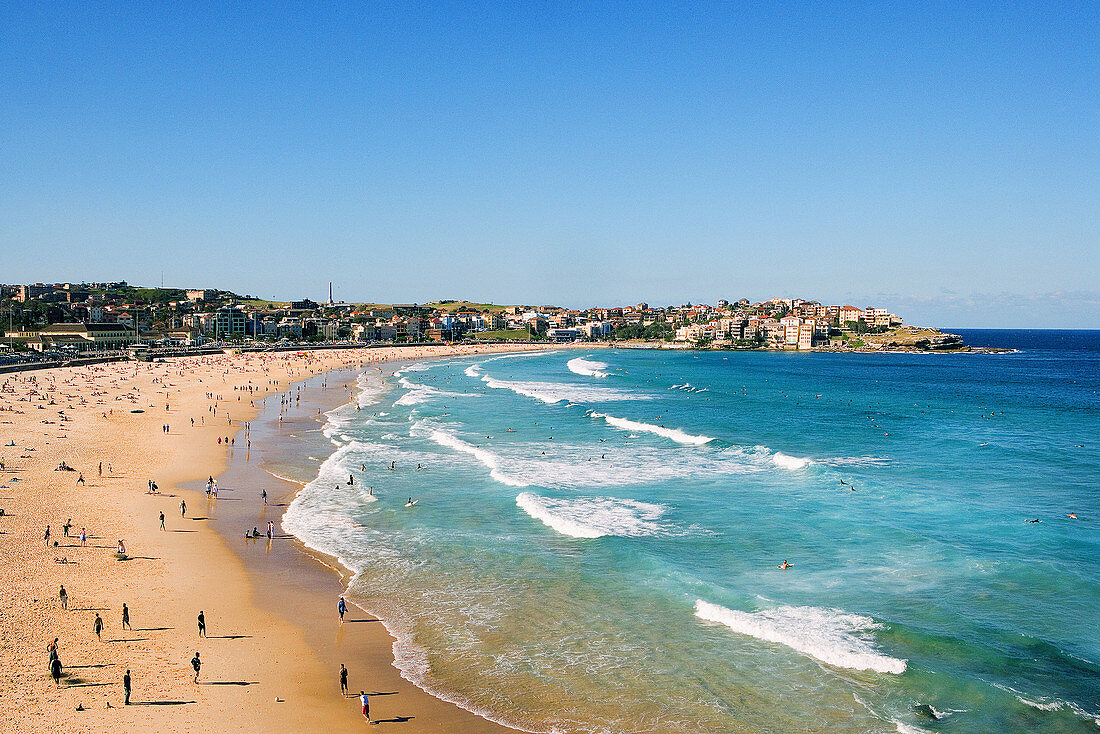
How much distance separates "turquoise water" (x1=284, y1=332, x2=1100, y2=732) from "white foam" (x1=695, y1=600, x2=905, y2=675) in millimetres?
56

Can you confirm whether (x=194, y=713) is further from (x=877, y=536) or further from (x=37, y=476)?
(x=37, y=476)

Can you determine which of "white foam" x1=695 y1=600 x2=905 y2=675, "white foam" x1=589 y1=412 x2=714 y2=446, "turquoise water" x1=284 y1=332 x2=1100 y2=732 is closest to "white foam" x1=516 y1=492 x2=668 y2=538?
"turquoise water" x1=284 y1=332 x2=1100 y2=732

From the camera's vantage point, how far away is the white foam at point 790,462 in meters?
35.8

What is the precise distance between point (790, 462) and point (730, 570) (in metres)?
16.7

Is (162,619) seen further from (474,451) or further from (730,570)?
(474,451)

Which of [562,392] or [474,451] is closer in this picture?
[474,451]

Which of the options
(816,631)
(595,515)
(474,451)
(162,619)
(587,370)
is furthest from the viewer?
(587,370)

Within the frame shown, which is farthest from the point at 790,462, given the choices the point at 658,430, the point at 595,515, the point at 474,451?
the point at 474,451

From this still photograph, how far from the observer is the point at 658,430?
156ft

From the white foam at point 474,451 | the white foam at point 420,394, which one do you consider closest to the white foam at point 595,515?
the white foam at point 474,451

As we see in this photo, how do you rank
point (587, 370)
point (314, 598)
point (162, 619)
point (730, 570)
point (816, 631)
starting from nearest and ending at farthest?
point (816, 631), point (162, 619), point (314, 598), point (730, 570), point (587, 370)

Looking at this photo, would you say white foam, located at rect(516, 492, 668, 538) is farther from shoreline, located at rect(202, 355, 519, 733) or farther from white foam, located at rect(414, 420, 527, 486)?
shoreline, located at rect(202, 355, 519, 733)

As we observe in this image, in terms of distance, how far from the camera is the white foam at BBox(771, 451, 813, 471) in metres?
35.8

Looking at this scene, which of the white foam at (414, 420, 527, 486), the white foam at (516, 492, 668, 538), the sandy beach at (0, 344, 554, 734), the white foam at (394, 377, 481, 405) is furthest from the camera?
the white foam at (394, 377, 481, 405)
